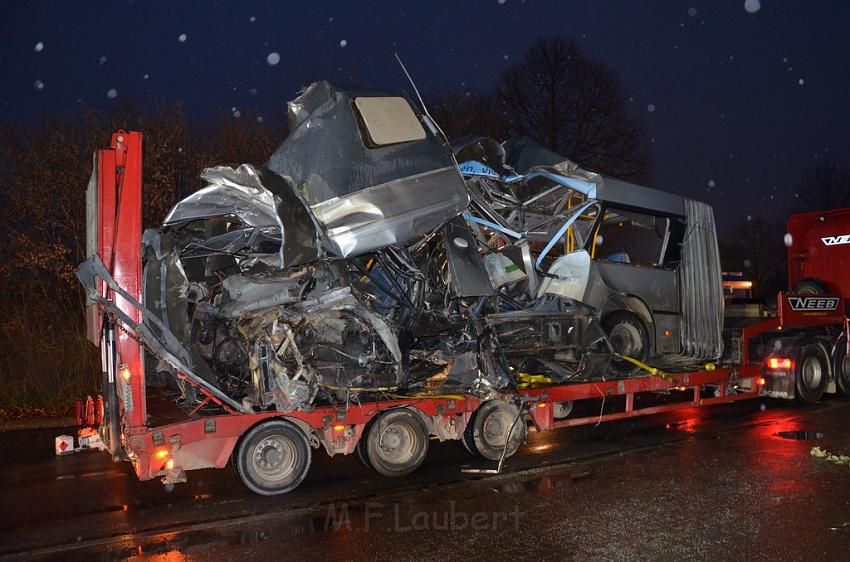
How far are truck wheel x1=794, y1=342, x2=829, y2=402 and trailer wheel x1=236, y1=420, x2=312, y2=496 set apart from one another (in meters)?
8.63

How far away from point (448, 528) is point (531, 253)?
13.7 ft

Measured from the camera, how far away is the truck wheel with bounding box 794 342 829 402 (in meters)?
11.8

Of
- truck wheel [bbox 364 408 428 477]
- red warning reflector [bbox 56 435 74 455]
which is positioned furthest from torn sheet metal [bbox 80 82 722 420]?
red warning reflector [bbox 56 435 74 455]

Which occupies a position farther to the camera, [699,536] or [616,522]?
[616,522]

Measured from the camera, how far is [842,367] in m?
12.8

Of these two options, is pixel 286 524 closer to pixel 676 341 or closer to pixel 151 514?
pixel 151 514

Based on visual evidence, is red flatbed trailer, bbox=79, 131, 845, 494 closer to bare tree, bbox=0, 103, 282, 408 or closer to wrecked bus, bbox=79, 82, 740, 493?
wrecked bus, bbox=79, 82, 740, 493

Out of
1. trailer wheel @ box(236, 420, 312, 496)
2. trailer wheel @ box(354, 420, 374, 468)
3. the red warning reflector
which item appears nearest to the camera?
trailer wheel @ box(236, 420, 312, 496)

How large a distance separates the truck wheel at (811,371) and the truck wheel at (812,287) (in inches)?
42.2

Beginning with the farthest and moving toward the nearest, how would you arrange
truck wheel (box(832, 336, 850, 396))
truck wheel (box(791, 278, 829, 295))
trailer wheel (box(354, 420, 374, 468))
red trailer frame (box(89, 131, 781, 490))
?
truck wheel (box(791, 278, 829, 295))
truck wheel (box(832, 336, 850, 396))
trailer wheel (box(354, 420, 374, 468))
red trailer frame (box(89, 131, 781, 490))

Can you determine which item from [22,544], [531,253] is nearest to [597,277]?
[531,253]

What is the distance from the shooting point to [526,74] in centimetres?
2597

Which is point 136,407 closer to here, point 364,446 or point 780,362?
point 364,446

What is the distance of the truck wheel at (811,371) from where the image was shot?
38.9 ft
